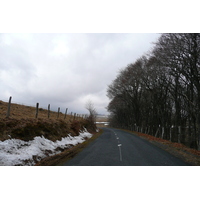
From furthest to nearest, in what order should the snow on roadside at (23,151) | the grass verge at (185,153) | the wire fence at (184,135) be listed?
1. the wire fence at (184,135)
2. the grass verge at (185,153)
3. the snow on roadside at (23,151)

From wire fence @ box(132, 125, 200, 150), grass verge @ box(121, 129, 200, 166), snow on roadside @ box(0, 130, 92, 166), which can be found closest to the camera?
snow on roadside @ box(0, 130, 92, 166)

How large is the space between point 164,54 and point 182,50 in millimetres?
1634

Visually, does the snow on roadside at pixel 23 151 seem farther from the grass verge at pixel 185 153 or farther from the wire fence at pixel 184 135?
the wire fence at pixel 184 135

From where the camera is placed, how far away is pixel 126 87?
39.0 meters

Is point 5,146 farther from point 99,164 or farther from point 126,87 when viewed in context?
point 126,87

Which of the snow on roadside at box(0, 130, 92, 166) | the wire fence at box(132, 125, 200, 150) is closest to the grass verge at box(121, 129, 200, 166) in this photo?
the wire fence at box(132, 125, 200, 150)

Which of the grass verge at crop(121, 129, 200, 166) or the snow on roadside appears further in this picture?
the grass verge at crop(121, 129, 200, 166)

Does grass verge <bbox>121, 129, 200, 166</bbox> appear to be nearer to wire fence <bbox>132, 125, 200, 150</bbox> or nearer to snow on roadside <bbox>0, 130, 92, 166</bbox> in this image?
wire fence <bbox>132, 125, 200, 150</bbox>

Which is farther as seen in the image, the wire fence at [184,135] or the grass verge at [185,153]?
the wire fence at [184,135]

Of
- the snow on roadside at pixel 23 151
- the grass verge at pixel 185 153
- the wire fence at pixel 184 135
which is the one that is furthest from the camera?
the wire fence at pixel 184 135

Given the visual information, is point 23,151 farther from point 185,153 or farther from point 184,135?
point 184,135

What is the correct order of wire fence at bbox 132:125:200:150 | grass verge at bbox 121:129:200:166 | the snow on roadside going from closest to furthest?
the snow on roadside, grass verge at bbox 121:129:200:166, wire fence at bbox 132:125:200:150

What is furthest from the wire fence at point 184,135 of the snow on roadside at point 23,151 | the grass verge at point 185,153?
the snow on roadside at point 23,151

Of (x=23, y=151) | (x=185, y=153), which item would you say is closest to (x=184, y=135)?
(x=185, y=153)
